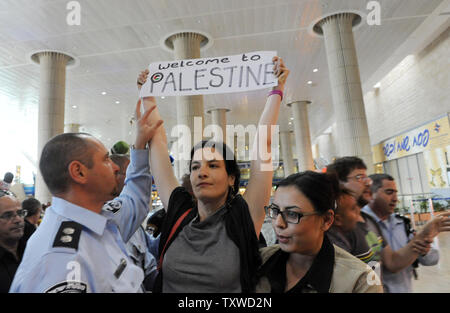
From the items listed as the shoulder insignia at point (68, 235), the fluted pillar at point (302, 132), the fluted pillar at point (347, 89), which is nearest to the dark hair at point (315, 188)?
the shoulder insignia at point (68, 235)

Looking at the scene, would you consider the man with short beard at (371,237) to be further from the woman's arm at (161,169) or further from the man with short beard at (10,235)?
the man with short beard at (10,235)

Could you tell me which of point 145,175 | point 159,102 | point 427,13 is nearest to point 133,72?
point 159,102

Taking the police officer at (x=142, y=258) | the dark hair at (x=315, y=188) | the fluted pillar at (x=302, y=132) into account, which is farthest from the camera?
the fluted pillar at (x=302, y=132)

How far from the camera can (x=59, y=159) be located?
1.09m

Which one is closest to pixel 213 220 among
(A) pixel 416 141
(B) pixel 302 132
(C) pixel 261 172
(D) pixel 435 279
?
(C) pixel 261 172

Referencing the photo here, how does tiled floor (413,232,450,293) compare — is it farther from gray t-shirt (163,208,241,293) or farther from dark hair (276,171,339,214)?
gray t-shirt (163,208,241,293)

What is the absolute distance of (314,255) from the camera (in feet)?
3.86

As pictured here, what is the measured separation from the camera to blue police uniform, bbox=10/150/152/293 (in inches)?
33.4

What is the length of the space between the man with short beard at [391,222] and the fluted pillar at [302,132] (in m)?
18.6

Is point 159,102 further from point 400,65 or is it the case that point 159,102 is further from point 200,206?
point 200,206

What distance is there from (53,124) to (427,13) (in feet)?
48.4

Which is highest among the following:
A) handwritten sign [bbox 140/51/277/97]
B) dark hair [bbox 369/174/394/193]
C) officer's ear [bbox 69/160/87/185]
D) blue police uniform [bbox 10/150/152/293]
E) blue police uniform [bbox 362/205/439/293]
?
handwritten sign [bbox 140/51/277/97]

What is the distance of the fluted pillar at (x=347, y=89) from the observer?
9625mm

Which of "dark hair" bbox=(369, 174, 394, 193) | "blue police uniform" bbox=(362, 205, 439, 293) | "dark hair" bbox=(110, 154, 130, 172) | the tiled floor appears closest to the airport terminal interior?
the tiled floor
